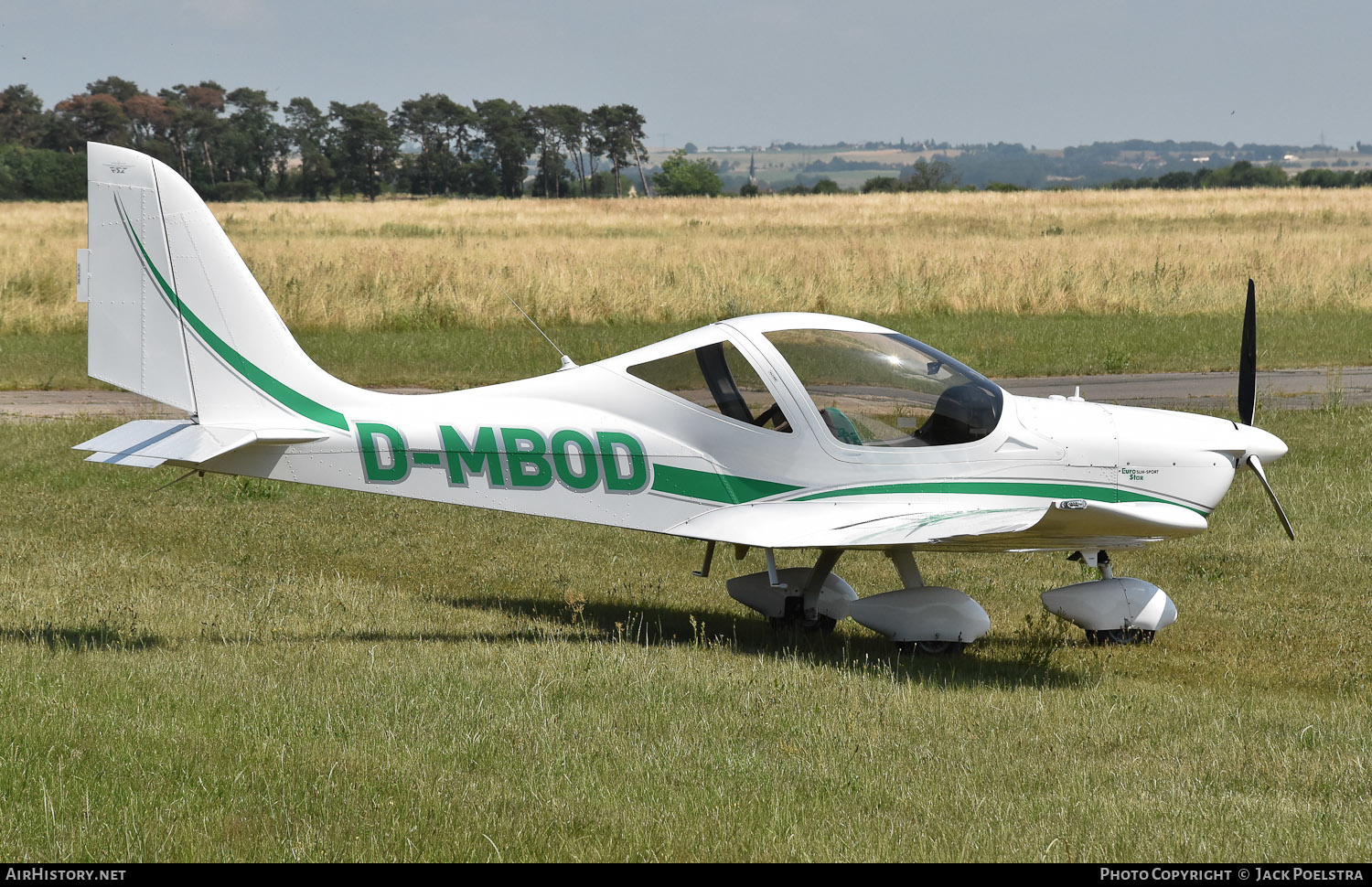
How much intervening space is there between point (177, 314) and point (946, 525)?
4.83m

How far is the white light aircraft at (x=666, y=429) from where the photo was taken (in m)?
7.05

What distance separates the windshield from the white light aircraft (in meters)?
0.01

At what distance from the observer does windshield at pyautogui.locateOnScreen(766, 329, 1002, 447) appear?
719 centimetres

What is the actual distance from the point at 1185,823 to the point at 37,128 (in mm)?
121286

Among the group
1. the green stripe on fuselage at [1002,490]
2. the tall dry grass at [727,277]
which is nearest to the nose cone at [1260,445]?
the green stripe on fuselage at [1002,490]

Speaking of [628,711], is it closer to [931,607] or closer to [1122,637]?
[931,607]

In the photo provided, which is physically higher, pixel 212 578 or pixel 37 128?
pixel 37 128

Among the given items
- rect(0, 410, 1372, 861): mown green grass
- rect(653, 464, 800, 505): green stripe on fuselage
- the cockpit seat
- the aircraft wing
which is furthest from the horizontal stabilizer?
the cockpit seat

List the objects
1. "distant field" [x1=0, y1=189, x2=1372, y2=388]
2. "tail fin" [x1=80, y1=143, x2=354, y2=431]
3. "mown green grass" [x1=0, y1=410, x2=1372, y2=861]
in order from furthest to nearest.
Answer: "distant field" [x1=0, y1=189, x2=1372, y2=388], "tail fin" [x1=80, y1=143, x2=354, y2=431], "mown green grass" [x1=0, y1=410, x2=1372, y2=861]

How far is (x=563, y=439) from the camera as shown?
282 inches

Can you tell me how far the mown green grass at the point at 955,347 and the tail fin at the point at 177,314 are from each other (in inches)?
439

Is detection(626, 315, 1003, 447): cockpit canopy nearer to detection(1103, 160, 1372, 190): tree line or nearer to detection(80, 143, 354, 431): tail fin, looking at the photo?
detection(80, 143, 354, 431): tail fin
